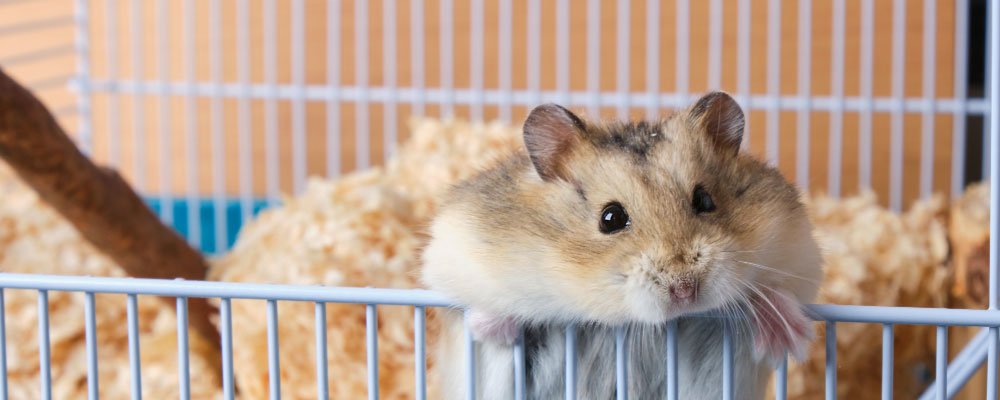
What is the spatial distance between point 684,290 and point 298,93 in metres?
1.81

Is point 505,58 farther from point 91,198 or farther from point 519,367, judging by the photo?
point 519,367

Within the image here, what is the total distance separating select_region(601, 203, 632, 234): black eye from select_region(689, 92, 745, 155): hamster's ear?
0.16 m

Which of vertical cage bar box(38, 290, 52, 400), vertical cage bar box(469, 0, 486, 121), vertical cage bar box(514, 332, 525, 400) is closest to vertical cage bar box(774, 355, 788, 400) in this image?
vertical cage bar box(514, 332, 525, 400)

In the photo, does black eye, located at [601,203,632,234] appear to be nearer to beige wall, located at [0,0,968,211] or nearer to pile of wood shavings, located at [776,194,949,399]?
pile of wood shavings, located at [776,194,949,399]

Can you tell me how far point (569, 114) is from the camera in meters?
1.13

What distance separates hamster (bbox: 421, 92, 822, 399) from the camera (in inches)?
40.4

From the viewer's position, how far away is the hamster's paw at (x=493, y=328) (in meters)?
1.11

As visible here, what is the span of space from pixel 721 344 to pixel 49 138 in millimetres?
1037

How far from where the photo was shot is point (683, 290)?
986 millimetres

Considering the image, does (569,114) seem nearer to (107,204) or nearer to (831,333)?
(831,333)

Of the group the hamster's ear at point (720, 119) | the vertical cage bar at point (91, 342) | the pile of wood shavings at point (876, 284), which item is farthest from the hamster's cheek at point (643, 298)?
the pile of wood shavings at point (876, 284)

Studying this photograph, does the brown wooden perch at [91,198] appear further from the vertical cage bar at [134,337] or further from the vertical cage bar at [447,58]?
the vertical cage bar at [447,58]

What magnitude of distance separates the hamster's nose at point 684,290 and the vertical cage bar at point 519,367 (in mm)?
183

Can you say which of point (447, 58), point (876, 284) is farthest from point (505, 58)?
point (876, 284)
